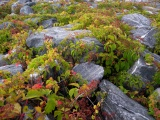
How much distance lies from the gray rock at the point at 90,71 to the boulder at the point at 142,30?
3003mm

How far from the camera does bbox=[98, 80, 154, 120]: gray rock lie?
5.79 m

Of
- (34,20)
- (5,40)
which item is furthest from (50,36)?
(34,20)

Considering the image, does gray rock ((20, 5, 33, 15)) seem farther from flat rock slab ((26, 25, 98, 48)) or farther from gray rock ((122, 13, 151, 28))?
flat rock slab ((26, 25, 98, 48))

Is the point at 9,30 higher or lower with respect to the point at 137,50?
lower

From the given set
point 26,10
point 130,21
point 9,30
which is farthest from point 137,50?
point 26,10

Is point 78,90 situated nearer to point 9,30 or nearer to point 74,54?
point 74,54

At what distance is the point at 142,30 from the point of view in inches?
410

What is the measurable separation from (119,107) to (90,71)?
158 centimetres

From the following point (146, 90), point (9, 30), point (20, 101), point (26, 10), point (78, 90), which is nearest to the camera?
point (20, 101)

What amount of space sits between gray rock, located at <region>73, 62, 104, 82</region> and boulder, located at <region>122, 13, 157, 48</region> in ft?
9.85

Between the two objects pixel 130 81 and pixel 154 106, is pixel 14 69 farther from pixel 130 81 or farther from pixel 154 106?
pixel 154 106

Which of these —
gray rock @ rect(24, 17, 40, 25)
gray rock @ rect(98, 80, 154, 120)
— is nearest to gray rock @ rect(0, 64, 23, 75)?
gray rock @ rect(98, 80, 154, 120)

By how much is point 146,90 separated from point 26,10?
1140 cm

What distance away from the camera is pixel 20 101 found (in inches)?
207
